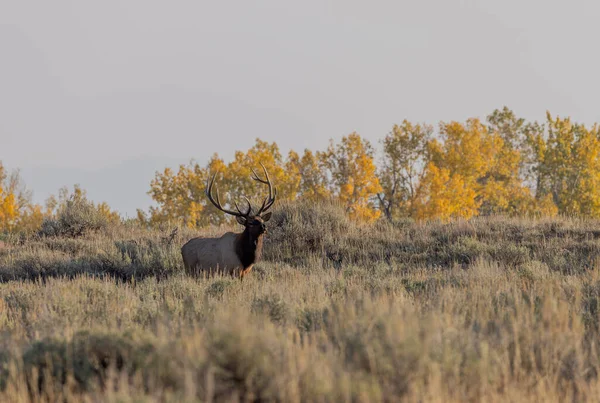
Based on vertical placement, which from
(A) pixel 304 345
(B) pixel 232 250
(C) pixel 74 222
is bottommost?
(A) pixel 304 345

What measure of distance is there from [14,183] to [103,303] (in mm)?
58586

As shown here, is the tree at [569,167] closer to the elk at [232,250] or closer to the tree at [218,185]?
the tree at [218,185]

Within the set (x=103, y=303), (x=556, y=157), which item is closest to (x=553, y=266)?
(x=103, y=303)

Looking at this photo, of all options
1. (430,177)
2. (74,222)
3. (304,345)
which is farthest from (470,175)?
(304,345)

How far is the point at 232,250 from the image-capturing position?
11656 mm

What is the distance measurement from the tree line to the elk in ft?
107

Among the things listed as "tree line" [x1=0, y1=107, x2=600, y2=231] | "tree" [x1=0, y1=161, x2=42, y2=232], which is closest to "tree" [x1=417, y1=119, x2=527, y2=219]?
"tree line" [x1=0, y1=107, x2=600, y2=231]

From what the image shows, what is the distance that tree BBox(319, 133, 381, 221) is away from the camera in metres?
46.2

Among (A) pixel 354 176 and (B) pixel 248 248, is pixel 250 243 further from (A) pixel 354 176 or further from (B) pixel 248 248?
(A) pixel 354 176

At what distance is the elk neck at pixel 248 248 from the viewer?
11.3m

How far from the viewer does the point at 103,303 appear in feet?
25.5

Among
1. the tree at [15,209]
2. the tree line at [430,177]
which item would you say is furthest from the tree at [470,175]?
the tree at [15,209]

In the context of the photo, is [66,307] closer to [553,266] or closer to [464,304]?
[464,304]

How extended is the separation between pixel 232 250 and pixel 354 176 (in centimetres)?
3741
